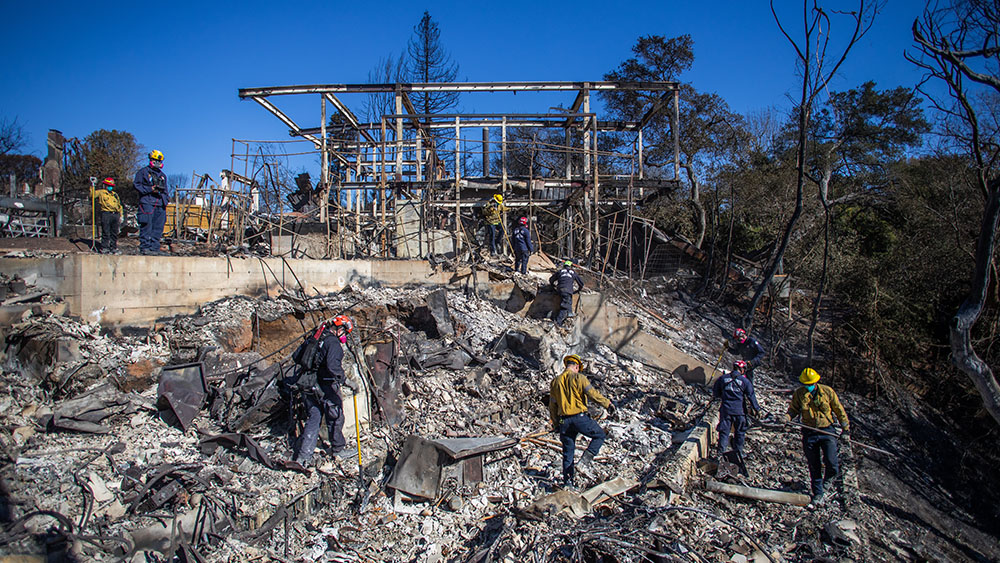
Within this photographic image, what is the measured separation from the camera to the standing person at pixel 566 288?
9727mm

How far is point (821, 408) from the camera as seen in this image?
5824 mm

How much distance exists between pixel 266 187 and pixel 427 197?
12.4 feet

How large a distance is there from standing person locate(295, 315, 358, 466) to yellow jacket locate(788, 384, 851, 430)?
5664 mm

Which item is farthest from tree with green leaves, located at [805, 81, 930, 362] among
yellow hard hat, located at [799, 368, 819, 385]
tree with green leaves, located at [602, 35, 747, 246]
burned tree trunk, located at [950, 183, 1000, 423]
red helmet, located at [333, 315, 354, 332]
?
red helmet, located at [333, 315, 354, 332]

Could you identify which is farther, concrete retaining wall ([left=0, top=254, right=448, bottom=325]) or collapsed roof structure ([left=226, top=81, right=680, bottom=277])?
collapsed roof structure ([left=226, top=81, right=680, bottom=277])

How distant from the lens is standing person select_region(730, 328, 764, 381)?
8.44 m

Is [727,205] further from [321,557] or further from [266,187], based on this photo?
[321,557]

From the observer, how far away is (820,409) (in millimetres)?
5832

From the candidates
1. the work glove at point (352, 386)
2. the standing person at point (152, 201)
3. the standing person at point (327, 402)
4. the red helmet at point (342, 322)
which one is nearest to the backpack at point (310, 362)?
the standing person at point (327, 402)

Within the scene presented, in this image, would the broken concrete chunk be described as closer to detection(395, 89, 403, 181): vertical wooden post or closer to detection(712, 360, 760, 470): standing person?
detection(712, 360, 760, 470): standing person

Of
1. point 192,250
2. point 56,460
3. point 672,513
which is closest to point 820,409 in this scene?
point 672,513

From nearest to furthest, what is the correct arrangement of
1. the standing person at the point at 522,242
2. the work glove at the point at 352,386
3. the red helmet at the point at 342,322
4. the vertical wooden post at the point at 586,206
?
1. the red helmet at the point at 342,322
2. the work glove at the point at 352,386
3. the standing person at the point at 522,242
4. the vertical wooden post at the point at 586,206

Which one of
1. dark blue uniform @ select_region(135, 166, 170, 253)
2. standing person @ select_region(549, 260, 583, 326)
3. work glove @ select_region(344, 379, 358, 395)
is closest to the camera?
work glove @ select_region(344, 379, 358, 395)

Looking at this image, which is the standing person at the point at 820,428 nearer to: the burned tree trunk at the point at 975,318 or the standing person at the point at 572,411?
the standing person at the point at 572,411
